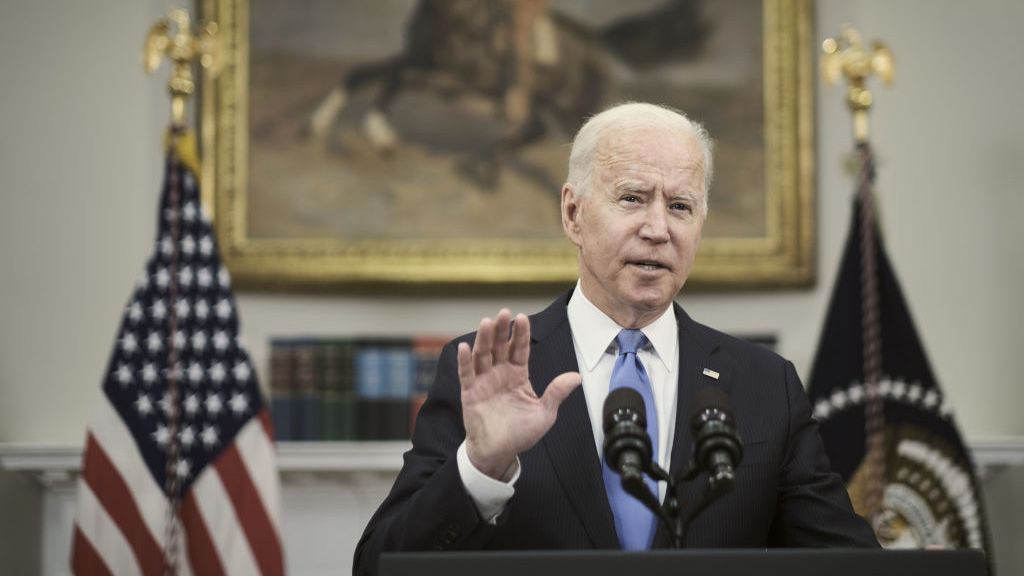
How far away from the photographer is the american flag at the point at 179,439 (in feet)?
16.2

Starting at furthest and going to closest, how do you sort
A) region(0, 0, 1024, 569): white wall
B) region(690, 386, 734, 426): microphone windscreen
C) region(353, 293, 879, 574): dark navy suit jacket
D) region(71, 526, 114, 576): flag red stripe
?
region(0, 0, 1024, 569): white wall < region(71, 526, 114, 576): flag red stripe < region(353, 293, 879, 574): dark navy suit jacket < region(690, 386, 734, 426): microphone windscreen

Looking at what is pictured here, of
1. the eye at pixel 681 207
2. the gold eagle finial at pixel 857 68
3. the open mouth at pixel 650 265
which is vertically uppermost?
the gold eagle finial at pixel 857 68

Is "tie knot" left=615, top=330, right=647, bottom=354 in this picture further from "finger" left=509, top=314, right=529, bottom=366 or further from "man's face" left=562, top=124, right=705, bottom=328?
"finger" left=509, top=314, right=529, bottom=366

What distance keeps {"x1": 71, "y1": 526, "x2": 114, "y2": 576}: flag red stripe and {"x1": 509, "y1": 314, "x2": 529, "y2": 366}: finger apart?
336 cm

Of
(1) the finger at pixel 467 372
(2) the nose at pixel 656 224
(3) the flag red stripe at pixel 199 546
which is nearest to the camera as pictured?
(1) the finger at pixel 467 372

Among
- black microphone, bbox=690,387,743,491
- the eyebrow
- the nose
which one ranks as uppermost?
the eyebrow

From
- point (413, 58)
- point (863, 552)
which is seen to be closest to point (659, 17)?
point (413, 58)

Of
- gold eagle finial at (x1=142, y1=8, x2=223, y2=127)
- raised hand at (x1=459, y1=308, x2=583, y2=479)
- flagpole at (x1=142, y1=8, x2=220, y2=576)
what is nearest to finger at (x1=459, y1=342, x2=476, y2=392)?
raised hand at (x1=459, y1=308, x2=583, y2=479)

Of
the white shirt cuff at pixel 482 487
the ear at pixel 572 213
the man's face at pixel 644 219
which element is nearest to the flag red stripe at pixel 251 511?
the ear at pixel 572 213

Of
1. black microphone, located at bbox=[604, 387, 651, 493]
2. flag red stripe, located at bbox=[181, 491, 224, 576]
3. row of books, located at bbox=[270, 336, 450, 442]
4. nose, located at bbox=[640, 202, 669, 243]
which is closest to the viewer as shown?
black microphone, located at bbox=[604, 387, 651, 493]

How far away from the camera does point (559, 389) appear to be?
207 cm

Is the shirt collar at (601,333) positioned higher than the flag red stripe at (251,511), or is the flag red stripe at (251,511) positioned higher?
the shirt collar at (601,333)

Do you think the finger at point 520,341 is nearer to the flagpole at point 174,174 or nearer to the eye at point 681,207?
the eye at point 681,207

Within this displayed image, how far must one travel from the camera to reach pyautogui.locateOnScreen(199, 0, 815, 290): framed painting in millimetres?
5855
